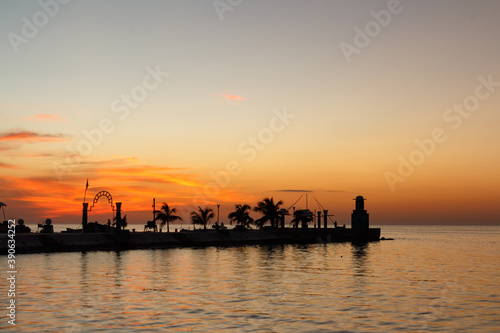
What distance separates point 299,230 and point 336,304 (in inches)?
4041

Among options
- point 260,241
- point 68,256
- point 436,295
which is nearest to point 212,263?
point 68,256

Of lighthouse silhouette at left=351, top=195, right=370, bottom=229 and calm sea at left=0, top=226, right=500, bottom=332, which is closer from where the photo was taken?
calm sea at left=0, top=226, right=500, bottom=332

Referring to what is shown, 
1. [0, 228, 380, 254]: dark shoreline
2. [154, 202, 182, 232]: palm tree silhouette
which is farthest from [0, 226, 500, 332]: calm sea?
[154, 202, 182, 232]: palm tree silhouette

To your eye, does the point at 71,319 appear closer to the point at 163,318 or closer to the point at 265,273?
the point at 163,318

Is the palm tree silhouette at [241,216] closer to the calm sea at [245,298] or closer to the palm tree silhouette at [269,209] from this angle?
the palm tree silhouette at [269,209]

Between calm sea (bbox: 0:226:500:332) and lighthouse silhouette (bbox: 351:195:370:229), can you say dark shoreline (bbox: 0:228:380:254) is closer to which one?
lighthouse silhouette (bbox: 351:195:370:229)

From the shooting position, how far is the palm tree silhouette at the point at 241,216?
140750 mm

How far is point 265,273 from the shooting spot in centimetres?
5303

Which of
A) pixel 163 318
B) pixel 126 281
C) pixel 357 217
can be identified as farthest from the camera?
pixel 357 217

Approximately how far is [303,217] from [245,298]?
112598mm

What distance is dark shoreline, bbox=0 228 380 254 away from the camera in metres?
76.0

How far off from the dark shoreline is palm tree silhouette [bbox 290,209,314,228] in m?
6.82

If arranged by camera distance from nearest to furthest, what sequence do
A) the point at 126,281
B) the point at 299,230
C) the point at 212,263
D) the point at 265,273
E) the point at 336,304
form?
the point at 336,304 → the point at 126,281 → the point at 265,273 → the point at 212,263 → the point at 299,230

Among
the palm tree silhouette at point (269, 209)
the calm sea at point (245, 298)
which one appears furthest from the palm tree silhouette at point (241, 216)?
the calm sea at point (245, 298)
